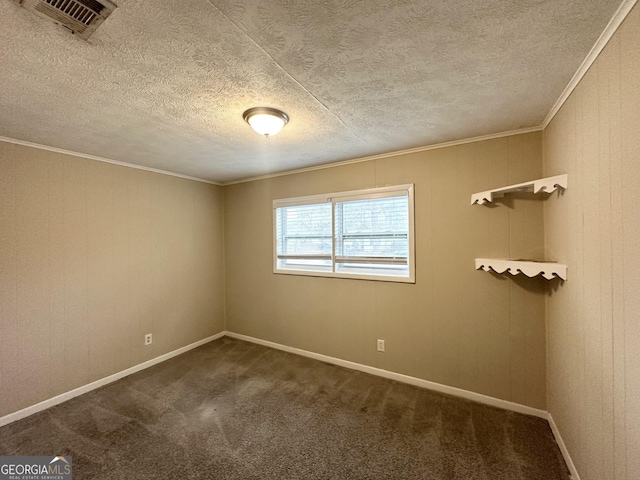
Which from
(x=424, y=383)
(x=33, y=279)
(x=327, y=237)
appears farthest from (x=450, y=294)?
(x=33, y=279)

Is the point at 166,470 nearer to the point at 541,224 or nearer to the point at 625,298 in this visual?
the point at 625,298

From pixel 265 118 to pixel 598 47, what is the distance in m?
1.76

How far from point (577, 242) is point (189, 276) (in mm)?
3988

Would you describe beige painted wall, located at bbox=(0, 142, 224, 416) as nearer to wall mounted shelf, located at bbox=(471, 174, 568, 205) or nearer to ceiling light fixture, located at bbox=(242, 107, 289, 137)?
ceiling light fixture, located at bbox=(242, 107, 289, 137)

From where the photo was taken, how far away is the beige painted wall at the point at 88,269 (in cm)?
226

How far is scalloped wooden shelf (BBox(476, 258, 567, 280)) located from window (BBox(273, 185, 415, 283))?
650 millimetres

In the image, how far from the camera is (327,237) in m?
3.26

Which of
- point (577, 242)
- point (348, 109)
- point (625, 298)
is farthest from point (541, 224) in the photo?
point (348, 109)

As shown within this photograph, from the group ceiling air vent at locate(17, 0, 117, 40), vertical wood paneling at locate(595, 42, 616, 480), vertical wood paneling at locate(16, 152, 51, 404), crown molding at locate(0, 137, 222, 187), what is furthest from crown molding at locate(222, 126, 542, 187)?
ceiling air vent at locate(17, 0, 117, 40)

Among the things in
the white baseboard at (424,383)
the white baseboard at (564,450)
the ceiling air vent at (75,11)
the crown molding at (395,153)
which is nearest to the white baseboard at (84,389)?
the white baseboard at (424,383)

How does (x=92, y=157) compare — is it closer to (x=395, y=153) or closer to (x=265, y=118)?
(x=265, y=118)

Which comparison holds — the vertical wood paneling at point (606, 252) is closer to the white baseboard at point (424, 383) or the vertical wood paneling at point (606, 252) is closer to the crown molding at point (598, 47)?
the crown molding at point (598, 47)

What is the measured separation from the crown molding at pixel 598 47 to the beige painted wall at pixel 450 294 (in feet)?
1.95

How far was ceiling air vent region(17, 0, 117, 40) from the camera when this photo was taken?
972mm
